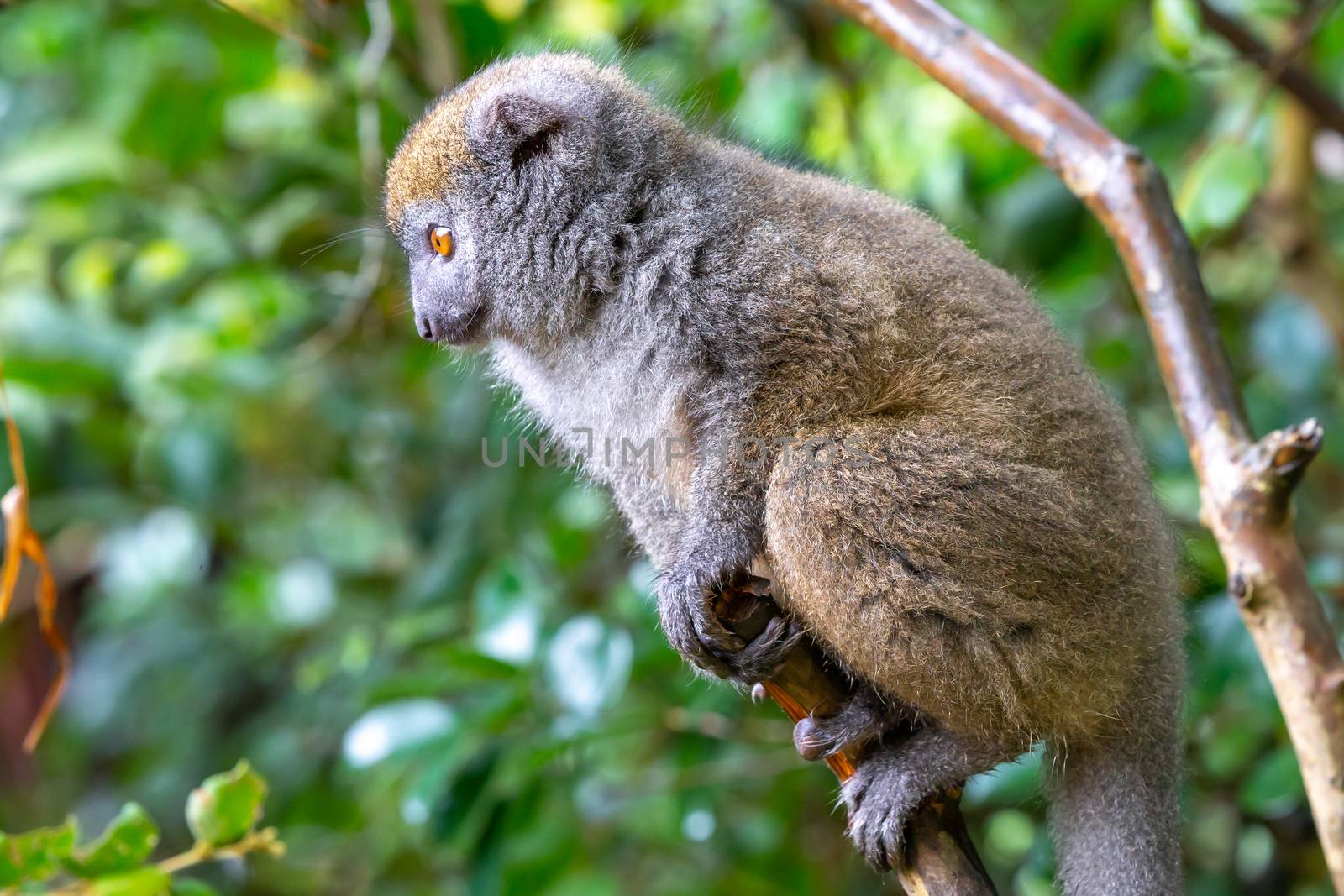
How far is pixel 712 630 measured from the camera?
3217 millimetres

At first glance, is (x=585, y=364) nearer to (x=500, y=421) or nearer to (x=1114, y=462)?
(x=500, y=421)

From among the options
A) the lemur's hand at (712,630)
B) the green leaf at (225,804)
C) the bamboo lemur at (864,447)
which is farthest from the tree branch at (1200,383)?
the green leaf at (225,804)

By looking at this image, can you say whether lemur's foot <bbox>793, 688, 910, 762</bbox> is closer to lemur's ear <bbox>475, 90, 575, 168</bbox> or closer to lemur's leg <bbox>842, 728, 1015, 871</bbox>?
lemur's leg <bbox>842, 728, 1015, 871</bbox>

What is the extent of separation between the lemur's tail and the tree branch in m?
0.94

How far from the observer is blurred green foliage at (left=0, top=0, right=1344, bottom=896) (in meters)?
4.54

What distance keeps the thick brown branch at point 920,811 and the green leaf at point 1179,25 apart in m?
1.92

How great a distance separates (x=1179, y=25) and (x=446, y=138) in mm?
2190

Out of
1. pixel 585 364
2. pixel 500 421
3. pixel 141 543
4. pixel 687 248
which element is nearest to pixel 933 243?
pixel 687 248

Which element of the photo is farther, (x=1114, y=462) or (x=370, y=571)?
(x=370, y=571)

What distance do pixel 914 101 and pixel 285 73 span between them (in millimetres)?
3376

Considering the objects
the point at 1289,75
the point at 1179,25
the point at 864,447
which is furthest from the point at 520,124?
the point at 1289,75

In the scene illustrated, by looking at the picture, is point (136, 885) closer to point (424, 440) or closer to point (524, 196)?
point (524, 196)

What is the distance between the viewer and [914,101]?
6250 mm

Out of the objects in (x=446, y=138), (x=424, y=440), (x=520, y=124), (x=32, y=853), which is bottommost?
(x=424, y=440)
